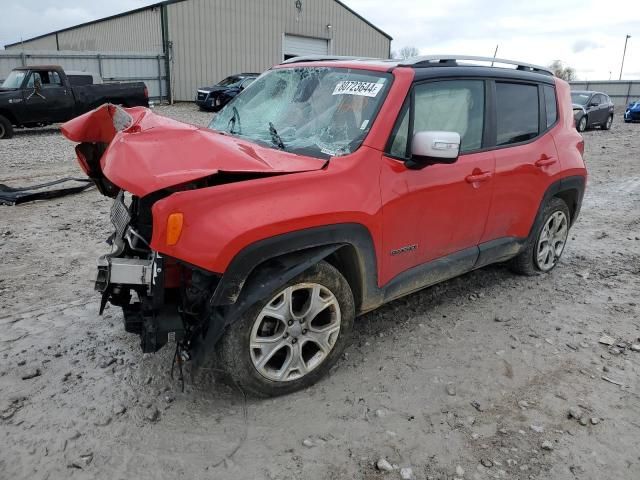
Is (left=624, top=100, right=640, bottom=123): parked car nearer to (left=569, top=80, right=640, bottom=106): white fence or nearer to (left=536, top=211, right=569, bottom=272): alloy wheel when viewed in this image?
(left=569, top=80, right=640, bottom=106): white fence

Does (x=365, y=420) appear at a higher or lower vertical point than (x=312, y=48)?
lower

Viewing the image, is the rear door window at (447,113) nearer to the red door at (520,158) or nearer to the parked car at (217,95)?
the red door at (520,158)

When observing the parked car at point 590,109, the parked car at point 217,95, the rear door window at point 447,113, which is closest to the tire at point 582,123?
the parked car at point 590,109

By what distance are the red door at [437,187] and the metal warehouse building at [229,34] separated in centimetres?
2300

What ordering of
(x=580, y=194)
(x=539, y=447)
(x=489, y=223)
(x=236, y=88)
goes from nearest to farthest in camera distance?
(x=539, y=447) → (x=489, y=223) → (x=580, y=194) → (x=236, y=88)

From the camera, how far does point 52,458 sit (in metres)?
2.46

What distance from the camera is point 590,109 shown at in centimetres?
1786

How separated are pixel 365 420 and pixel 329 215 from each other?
1118 mm

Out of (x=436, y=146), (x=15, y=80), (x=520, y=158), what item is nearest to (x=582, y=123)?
(x=520, y=158)

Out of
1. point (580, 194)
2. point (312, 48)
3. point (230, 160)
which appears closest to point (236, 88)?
point (312, 48)

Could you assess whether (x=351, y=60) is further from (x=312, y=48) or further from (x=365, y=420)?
(x=312, y=48)

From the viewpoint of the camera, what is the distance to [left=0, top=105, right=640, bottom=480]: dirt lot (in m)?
2.49

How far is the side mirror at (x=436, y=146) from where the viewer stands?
299 centimetres

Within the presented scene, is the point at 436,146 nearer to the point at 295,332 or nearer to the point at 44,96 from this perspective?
the point at 295,332
